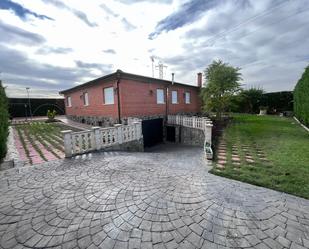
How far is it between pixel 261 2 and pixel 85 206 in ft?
34.6

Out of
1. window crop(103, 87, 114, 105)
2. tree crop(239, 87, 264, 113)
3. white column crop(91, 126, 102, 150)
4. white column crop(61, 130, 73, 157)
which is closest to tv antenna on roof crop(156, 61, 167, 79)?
window crop(103, 87, 114, 105)

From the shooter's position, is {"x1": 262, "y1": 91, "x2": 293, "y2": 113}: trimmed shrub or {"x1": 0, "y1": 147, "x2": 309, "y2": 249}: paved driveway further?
{"x1": 262, "y1": 91, "x2": 293, "y2": 113}: trimmed shrub

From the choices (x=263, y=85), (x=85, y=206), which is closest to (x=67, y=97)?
(x=85, y=206)

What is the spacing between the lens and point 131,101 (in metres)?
9.72

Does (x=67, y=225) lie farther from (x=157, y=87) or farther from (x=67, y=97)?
(x=67, y=97)

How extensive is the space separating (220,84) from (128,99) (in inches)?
331

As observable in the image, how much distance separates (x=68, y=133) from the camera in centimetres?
510

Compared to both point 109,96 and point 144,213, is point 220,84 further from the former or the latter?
point 144,213

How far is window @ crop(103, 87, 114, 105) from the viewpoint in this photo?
989 centimetres

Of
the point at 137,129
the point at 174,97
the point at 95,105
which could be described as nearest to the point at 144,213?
the point at 137,129

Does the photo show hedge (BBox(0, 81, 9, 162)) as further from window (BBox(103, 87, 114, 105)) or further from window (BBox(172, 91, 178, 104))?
window (BBox(172, 91, 178, 104))

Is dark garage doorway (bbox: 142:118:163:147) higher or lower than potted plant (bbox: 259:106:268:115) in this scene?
lower

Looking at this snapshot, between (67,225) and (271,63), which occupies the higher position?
(271,63)

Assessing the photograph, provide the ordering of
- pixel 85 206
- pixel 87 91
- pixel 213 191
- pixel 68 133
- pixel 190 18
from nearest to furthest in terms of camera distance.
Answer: pixel 85 206 < pixel 213 191 < pixel 68 133 < pixel 190 18 < pixel 87 91
